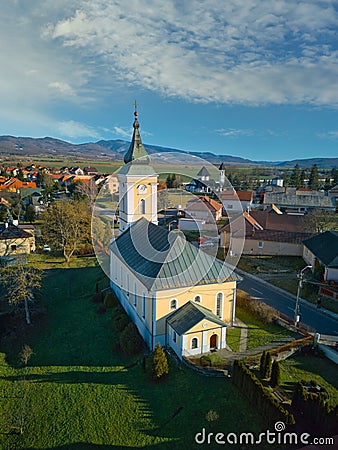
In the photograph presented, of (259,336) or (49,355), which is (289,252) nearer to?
(259,336)

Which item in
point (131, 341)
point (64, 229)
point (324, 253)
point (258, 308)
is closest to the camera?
point (131, 341)

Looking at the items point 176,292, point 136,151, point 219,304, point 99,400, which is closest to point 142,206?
point 136,151

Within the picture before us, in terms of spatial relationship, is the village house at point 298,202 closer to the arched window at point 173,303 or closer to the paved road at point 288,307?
the paved road at point 288,307

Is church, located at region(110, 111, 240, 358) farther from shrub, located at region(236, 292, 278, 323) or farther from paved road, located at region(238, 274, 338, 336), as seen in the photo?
paved road, located at region(238, 274, 338, 336)

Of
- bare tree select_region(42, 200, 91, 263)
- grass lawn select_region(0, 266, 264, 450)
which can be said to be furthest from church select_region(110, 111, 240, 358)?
bare tree select_region(42, 200, 91, 263)

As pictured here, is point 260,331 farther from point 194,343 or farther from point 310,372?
point 194,343

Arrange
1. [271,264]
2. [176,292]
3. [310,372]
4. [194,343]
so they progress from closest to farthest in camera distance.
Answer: [310,372] → [194,343] → [176,292] → [271,264]
